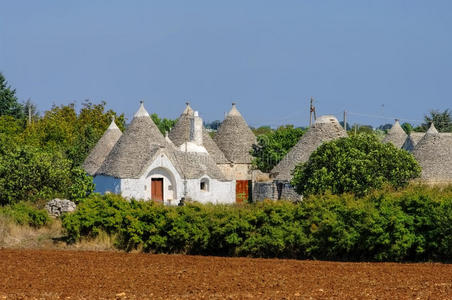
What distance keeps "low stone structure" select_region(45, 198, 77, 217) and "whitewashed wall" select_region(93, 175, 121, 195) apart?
10554 millimetres

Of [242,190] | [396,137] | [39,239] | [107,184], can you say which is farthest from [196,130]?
[39,239]

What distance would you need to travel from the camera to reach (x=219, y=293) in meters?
14.3

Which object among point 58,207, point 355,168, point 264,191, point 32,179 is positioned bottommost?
point 58,207

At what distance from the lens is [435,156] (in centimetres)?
4038

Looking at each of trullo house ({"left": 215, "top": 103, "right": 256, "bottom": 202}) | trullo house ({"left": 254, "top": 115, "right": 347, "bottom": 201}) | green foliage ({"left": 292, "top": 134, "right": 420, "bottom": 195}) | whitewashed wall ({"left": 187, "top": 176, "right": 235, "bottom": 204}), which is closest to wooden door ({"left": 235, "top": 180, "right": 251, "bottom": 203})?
trullo house ({"left": 215, "top": 103, "right": 256, "bottom": 202})

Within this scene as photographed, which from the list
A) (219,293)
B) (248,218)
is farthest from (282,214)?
(219,293)

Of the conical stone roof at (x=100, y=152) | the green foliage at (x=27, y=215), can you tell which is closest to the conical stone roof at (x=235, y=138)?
the conical stone roof at (x=100, y=152)

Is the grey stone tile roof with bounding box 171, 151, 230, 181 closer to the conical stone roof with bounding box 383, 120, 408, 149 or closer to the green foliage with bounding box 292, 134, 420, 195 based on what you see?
the green foliage with bounding box 292, 134, 420, 195

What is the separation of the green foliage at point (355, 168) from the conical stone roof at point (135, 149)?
984 centimetres

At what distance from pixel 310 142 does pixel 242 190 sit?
8.43 metres

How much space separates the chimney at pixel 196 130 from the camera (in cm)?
4512

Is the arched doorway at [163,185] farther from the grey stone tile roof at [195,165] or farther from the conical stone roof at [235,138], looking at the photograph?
the conical stone roof at [235,138]

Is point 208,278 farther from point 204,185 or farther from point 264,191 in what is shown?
point 204,185

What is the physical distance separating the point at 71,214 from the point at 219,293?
11529 mm
